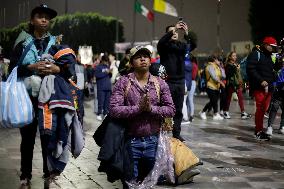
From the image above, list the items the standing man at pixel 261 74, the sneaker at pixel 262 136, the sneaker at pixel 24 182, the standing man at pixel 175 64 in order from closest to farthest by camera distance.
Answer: the sneaker at pixel 24 182, the standing man at pixel 175 64, the standing man at pixel 261 74, the sneaker at pixel 262 136

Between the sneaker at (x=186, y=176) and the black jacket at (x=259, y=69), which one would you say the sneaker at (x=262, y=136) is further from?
the sneaker at (x=186, y=176)

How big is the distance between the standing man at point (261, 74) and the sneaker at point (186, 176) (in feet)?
14.5

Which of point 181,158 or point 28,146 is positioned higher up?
point 28,146

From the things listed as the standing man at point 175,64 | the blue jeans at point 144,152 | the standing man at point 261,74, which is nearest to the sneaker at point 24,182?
→ the blue jeans at point 144,152

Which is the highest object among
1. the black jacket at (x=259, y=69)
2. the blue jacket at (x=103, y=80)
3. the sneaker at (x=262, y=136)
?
the black jacket at (x=259, y=69)

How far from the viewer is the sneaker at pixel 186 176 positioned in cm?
636

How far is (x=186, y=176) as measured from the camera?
6.41 meters

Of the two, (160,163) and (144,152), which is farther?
(160,163)

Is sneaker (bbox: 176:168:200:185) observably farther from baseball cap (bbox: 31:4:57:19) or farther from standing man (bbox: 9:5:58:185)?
baseball cap (bbox: 31:4:57:19)

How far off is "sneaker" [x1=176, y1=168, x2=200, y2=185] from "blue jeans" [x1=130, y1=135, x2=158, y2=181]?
976 millimetres

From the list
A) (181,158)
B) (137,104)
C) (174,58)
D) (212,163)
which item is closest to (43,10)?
(137,104)

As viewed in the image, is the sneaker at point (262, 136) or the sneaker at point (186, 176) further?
the sneaker at point (262, 136)

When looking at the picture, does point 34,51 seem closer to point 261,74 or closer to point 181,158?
point 181,158

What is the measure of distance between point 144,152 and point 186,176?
49.7 inches
